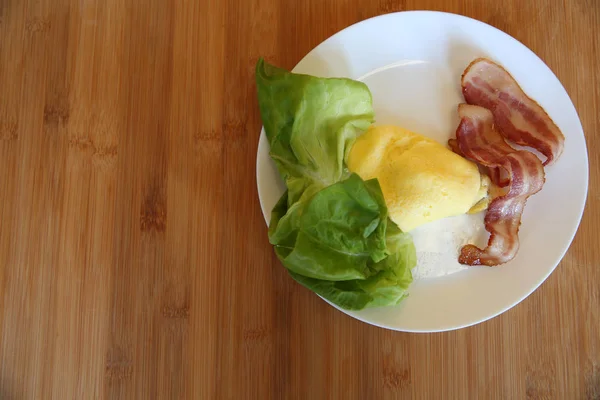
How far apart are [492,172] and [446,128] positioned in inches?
5.7

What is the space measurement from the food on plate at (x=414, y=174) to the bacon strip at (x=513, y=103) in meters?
0.15

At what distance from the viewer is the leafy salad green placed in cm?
92

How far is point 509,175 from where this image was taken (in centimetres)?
101

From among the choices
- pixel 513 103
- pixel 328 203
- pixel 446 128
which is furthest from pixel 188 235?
pixel 513 103

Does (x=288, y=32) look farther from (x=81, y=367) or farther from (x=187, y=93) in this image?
(x=81, y=367)

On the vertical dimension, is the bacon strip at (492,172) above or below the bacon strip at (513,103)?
below

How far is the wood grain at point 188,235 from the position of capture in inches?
42.8

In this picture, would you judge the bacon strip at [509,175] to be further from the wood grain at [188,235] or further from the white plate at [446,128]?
the wood grain at [188,235]

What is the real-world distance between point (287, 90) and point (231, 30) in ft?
0.98

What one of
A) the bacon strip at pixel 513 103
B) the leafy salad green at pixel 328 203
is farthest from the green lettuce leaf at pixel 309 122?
the bacon strip at pixel 513 103

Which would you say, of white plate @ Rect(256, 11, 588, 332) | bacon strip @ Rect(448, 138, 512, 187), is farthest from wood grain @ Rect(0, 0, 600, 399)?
bacon strip @ Rect(448, 138, 512, 187)

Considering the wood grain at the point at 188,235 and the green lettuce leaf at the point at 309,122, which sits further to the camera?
the wood grain at the point at 188,235

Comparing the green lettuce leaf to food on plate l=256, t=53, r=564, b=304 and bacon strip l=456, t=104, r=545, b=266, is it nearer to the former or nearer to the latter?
food on plate l=256, t=53, r=564, b=304

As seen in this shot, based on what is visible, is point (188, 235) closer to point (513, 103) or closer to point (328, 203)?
point (328, 203)
